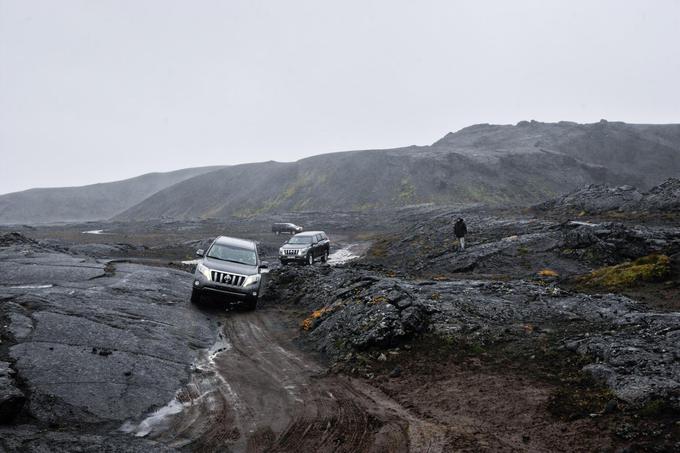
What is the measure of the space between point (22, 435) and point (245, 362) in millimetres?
4369

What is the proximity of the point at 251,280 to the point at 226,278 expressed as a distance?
0.76m

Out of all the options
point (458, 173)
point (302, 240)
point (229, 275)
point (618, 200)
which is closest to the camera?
point (229, 275)

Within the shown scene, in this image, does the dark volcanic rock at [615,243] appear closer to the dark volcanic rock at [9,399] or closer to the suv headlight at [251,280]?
the suv headlight at [251,280]

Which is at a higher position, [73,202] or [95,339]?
[73,202]

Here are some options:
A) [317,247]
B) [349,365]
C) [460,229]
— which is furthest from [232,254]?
[460,229]

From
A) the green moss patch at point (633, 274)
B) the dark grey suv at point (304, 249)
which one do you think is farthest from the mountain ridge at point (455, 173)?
the green moss patch at point (633, 274)

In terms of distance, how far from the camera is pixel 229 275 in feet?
43.0

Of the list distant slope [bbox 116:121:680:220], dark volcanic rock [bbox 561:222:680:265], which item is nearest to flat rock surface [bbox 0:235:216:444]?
dark volcanic rock [bbox 561:222:680:265]

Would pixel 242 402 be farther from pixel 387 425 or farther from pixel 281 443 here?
pixel 387 425

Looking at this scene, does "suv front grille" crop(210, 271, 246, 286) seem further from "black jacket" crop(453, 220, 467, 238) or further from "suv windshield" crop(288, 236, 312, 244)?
"black jacket" crop(453, 220, 467, 238)

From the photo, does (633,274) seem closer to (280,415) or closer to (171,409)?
(280,415)

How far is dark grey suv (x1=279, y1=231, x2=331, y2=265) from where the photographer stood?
23.9 metres

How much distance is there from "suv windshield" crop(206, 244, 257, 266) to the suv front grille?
3.25 ft

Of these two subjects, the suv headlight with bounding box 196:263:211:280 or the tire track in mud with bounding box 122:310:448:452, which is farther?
the suv headlight with bounding box 196:263:211:280
